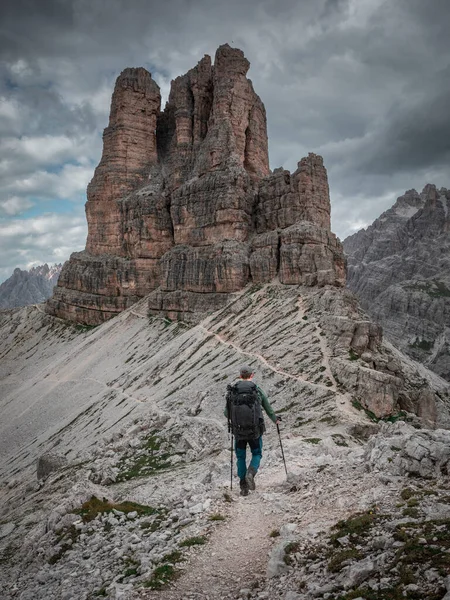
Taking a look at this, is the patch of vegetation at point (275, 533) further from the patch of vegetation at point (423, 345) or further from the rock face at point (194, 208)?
the patch of vegetation at point (423, 345)

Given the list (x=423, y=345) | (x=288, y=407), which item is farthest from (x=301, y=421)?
(x=423, y=345)

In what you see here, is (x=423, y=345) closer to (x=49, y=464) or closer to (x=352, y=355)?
(x=352, y=355)

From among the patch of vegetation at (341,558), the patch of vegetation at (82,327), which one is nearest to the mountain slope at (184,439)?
the patch of vegetation at (341,558)

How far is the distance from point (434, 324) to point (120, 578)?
179153 millimetres

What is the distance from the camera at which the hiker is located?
12.2m

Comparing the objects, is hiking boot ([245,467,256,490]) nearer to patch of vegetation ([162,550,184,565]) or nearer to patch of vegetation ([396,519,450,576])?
patch of vegetation ([162,550,184,565])

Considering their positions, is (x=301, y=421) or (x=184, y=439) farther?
(x=184, y=439)

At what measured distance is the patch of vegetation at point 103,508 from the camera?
1323 centimetres

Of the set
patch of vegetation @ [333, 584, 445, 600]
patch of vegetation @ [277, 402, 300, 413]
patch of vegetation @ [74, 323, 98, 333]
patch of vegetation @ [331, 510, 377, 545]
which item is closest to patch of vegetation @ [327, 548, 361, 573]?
patch of vegetation @ [331, 510, 377, 545]

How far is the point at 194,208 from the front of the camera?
225 feet

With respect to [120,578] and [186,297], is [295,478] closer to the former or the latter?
[120,578]

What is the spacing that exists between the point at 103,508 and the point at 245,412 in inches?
234

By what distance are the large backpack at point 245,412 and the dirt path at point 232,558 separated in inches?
76.6

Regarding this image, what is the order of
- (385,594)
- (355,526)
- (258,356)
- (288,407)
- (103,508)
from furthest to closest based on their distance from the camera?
(258,356), (288,407), (103,508), (355,526), (385,594)
